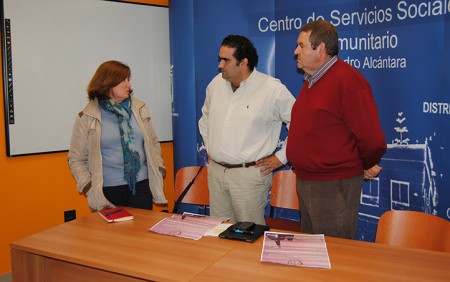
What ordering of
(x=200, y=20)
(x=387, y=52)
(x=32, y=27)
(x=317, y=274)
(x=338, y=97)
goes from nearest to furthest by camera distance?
(x=317, y=274), (x=338, y=97), (x=387, y=52), (x=32, y=27), (x=200, y=20)

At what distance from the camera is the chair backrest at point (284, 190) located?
123 inches

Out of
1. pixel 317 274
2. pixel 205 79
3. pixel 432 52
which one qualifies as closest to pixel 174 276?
pixel 317 274

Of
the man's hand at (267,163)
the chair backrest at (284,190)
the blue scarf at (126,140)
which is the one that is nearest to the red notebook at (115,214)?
the blue scarf at (126,140)

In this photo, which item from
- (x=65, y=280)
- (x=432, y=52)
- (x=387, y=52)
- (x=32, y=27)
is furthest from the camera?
(x=32, y=27)

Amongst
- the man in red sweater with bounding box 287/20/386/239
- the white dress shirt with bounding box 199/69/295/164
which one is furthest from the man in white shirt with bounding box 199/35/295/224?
the man in red sweater with bounding box 287/20/386/239

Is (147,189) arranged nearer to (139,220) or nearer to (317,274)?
(139,220)

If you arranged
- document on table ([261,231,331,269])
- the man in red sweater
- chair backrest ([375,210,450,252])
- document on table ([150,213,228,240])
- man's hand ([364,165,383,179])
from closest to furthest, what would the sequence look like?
1. document on table ([261,231,331,269])
2. chair backrest ([375,210,450,252])
3. document on table ([150,213,228,240])
4. the man in red sweater
5. man's hand ([364,165,383,179])

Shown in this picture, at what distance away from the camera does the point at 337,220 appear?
8.26 feet

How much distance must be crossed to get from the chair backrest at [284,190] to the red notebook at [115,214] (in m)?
1.06

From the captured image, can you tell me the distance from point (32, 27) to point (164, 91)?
1.36m

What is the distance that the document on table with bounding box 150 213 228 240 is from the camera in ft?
7.48

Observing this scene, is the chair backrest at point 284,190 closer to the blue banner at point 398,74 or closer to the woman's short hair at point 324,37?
the blue banner at point 398,74

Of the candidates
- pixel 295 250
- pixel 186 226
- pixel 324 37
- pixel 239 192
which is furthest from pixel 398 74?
pixel 186 226

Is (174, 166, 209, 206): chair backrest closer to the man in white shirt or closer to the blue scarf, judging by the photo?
the man in white shirt
